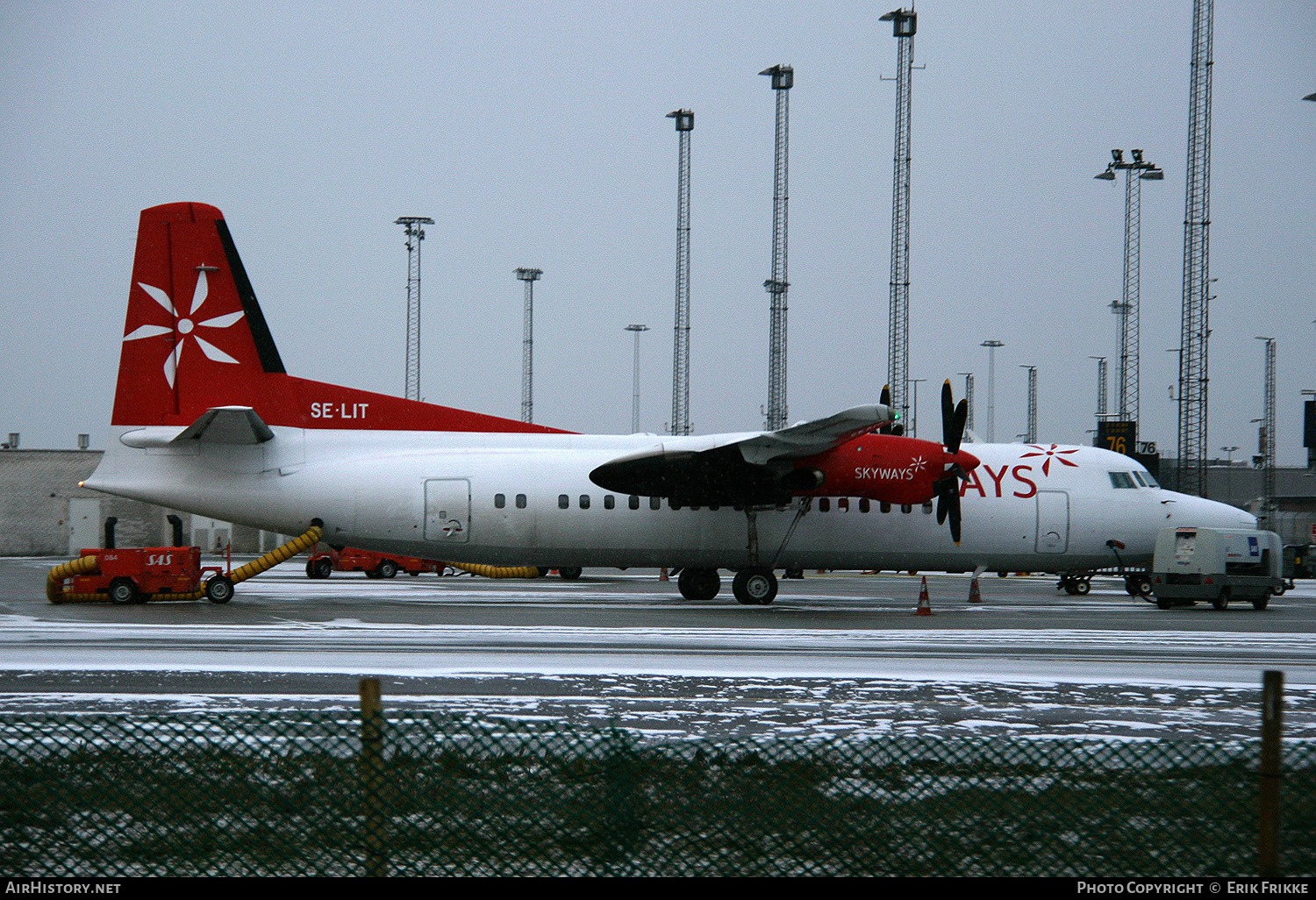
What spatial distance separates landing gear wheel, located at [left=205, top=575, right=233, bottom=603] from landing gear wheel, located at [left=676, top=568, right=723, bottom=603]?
32.8 ft

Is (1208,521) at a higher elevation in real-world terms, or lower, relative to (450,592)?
higher

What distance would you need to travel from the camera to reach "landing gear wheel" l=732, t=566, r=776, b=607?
24375 millimetres

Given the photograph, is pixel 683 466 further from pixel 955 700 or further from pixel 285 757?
pixel 285 757

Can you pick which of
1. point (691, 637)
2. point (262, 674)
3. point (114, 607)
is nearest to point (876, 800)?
point (262, 674)

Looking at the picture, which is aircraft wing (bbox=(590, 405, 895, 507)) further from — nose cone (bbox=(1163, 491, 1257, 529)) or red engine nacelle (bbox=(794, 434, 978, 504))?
nose cone (bbox=(1163, 491, 1257, 529))

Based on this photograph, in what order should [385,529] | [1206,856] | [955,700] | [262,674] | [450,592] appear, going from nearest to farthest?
[1206,856] → [955,700] → [262,674] → [385,529] → [450,592]

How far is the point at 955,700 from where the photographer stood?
11.5 meters

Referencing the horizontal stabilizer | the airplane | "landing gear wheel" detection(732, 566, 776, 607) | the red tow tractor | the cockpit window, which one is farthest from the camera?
the red tow tractor

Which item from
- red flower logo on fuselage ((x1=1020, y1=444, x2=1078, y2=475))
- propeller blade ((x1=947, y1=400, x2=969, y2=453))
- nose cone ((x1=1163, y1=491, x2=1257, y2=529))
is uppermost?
propeller blade ((x1=947, y1=400, x2=969, y2=453))

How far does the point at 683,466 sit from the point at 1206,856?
18498mm

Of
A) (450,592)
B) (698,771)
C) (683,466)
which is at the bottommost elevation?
(450,592)

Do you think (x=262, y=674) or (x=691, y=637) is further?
(x=691, y=637)

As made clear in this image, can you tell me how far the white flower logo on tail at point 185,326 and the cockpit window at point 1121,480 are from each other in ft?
66.9

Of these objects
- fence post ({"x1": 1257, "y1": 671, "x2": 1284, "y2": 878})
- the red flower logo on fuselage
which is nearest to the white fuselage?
the red flower logo on fuselage
